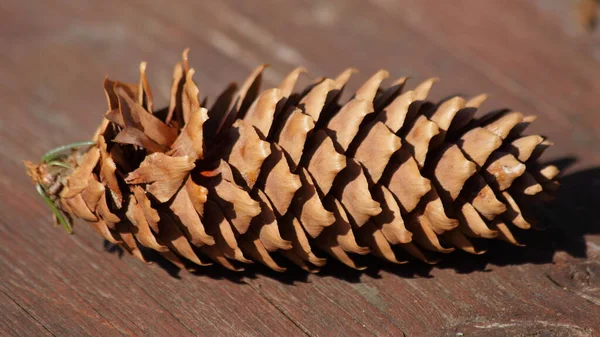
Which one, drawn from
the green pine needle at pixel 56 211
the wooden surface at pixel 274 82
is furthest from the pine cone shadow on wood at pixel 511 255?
the green pine needle at pixel 56 211

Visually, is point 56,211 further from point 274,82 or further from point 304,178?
point 274,82

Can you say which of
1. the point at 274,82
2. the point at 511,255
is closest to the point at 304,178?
the point at 511,255

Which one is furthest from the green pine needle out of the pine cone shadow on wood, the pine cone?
the pine cone shadow on wood

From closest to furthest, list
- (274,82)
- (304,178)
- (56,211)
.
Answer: (304,178)
(56,211)
(274,82)

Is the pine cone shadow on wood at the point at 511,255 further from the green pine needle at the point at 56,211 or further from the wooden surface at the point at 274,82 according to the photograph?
the green pine needle at the point at 56,211

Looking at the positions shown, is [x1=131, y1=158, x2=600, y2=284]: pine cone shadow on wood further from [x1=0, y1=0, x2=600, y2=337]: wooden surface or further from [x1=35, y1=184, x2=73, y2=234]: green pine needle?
[x1=35, y1=184, x2=73, y2=234]: green pine needle

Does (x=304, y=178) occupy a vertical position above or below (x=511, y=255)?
below
